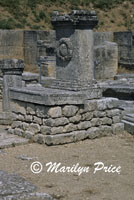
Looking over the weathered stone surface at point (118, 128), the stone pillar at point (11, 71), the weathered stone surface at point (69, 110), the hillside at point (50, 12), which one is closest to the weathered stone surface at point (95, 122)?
the weathered stone surface at point (118, 128)

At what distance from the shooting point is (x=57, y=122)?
8414 mm

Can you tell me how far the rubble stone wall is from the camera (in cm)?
840

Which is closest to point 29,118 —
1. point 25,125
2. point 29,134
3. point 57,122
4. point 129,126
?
point 25,125

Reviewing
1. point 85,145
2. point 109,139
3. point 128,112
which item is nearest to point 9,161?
point 85,145

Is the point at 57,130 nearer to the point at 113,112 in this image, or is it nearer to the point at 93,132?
the point at 93,132

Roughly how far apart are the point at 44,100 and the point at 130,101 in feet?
Answer: 13.8

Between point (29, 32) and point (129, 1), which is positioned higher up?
point (129, 1)

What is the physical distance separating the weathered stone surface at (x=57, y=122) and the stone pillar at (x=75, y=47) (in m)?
0.85

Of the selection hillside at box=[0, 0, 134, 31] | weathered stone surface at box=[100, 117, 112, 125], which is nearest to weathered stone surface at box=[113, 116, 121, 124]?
weathered stone surface at box=[100, 117, 112, 125]

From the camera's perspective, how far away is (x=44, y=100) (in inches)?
328

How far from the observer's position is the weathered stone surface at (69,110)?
27.9 ft

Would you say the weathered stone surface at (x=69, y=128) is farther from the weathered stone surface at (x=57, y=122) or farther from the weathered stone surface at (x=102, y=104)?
the weathered stone surface at (x=102, y=104)

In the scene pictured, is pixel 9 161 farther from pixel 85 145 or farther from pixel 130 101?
pixel 130 101

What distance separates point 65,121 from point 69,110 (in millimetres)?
234
